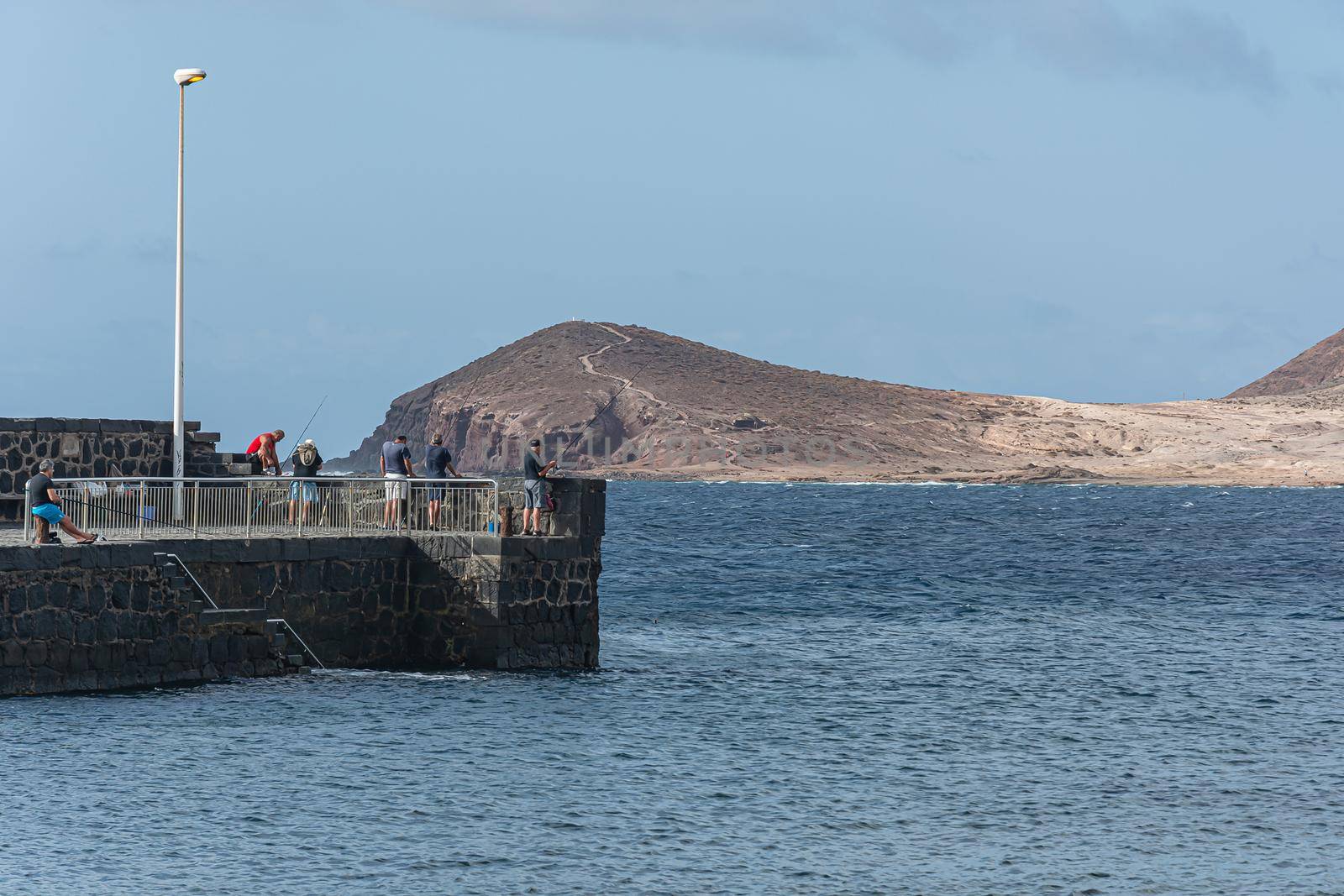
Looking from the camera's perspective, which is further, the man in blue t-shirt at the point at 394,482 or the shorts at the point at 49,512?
the man in blue t-shirt at the point at 394,482

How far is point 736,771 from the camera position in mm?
19781

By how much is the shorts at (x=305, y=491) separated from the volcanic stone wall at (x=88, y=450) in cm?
362

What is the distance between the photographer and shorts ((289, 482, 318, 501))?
2589cm

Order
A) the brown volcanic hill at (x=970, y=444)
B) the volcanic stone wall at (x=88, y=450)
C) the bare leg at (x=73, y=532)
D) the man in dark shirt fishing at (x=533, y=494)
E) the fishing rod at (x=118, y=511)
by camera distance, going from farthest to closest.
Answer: the brown volcanic hill at (x=970, y=444), the volcanic stone wall at (x=88, y=450), the man in dark shirt fishing at (x=533, y=494), the fishing rod at (x=118, y=511), the bare leg at (x=73, y=532)

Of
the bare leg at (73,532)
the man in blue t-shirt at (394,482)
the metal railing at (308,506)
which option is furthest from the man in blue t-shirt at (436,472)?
the bare leg at (73,532)

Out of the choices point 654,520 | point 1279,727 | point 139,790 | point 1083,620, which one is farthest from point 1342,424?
point 139,790

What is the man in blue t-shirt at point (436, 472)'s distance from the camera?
2605 centimetres

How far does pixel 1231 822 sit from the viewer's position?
57.7 ft

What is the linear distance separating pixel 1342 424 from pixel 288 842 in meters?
187

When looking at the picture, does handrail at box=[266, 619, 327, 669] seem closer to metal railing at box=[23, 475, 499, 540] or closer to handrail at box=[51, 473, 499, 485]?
metal railing at box=[23, 475, 499, 540]

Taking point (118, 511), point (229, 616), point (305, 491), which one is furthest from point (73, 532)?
point (305, 491)

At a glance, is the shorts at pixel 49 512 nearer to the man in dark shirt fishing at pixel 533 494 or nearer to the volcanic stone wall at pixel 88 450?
the volcanic stone wall at pixel 88 450

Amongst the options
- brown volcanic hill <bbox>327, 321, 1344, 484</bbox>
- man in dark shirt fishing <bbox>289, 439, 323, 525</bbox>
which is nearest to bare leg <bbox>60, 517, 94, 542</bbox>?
man in dark shirt fishing <bbox>289, 439, 323, 525</bbox>

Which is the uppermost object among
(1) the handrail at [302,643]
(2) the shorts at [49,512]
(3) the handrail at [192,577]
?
(2) the shorts at [49,512]
